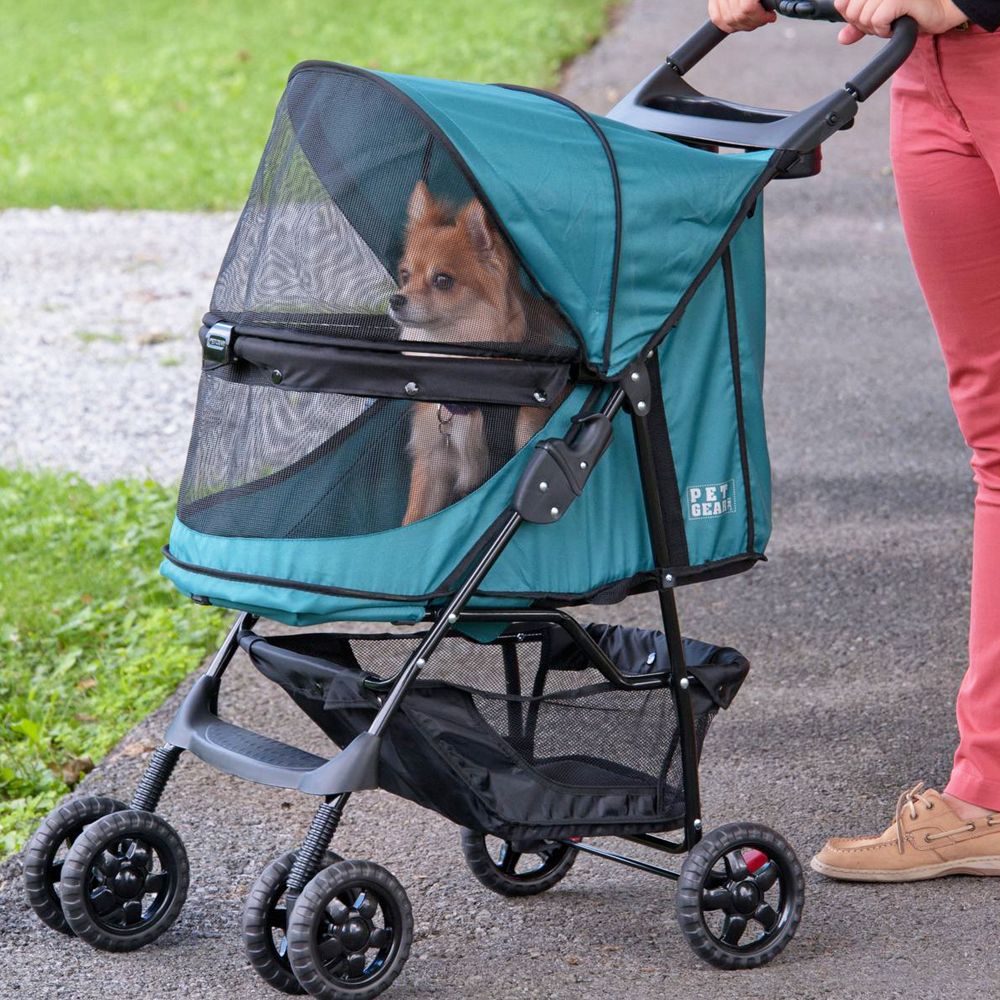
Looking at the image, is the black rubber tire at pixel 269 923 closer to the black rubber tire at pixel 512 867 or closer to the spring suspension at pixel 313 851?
the spring suspension at pixel 313 851

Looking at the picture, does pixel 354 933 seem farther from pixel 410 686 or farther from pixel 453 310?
pixel 453 310

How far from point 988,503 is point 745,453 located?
56 centimetres

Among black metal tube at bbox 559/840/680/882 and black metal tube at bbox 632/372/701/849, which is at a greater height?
black metal tube at bbox 632/372/701/849

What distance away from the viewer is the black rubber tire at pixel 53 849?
2736mm

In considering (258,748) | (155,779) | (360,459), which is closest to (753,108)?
(360,459)

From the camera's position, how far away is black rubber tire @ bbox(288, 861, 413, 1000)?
2.44 m

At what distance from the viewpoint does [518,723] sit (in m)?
2.69

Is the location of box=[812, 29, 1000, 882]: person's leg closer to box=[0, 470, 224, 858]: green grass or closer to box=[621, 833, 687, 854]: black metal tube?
box=[621, 833, 687, 854]: black metal tube

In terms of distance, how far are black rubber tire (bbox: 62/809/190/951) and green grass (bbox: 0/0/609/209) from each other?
658cm

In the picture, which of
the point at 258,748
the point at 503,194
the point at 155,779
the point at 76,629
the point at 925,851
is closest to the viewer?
the point at 503,194

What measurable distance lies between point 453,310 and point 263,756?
817 millimetres

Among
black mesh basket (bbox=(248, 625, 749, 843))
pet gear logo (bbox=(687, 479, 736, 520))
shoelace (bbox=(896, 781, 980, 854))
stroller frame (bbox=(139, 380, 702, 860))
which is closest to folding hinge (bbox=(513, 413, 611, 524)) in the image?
stroller frame (bbox=(139, 380, 702, 860))

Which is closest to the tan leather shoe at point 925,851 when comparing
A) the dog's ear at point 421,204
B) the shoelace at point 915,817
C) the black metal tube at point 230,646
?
the shoelace at point 915,817

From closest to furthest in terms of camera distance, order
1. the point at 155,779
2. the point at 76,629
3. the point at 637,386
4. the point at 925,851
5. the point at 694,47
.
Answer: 1. the point at 637,386
2. the point at 155,779
3. the point at 925,851
4. the point at 694,47
5. the point at 76,629
